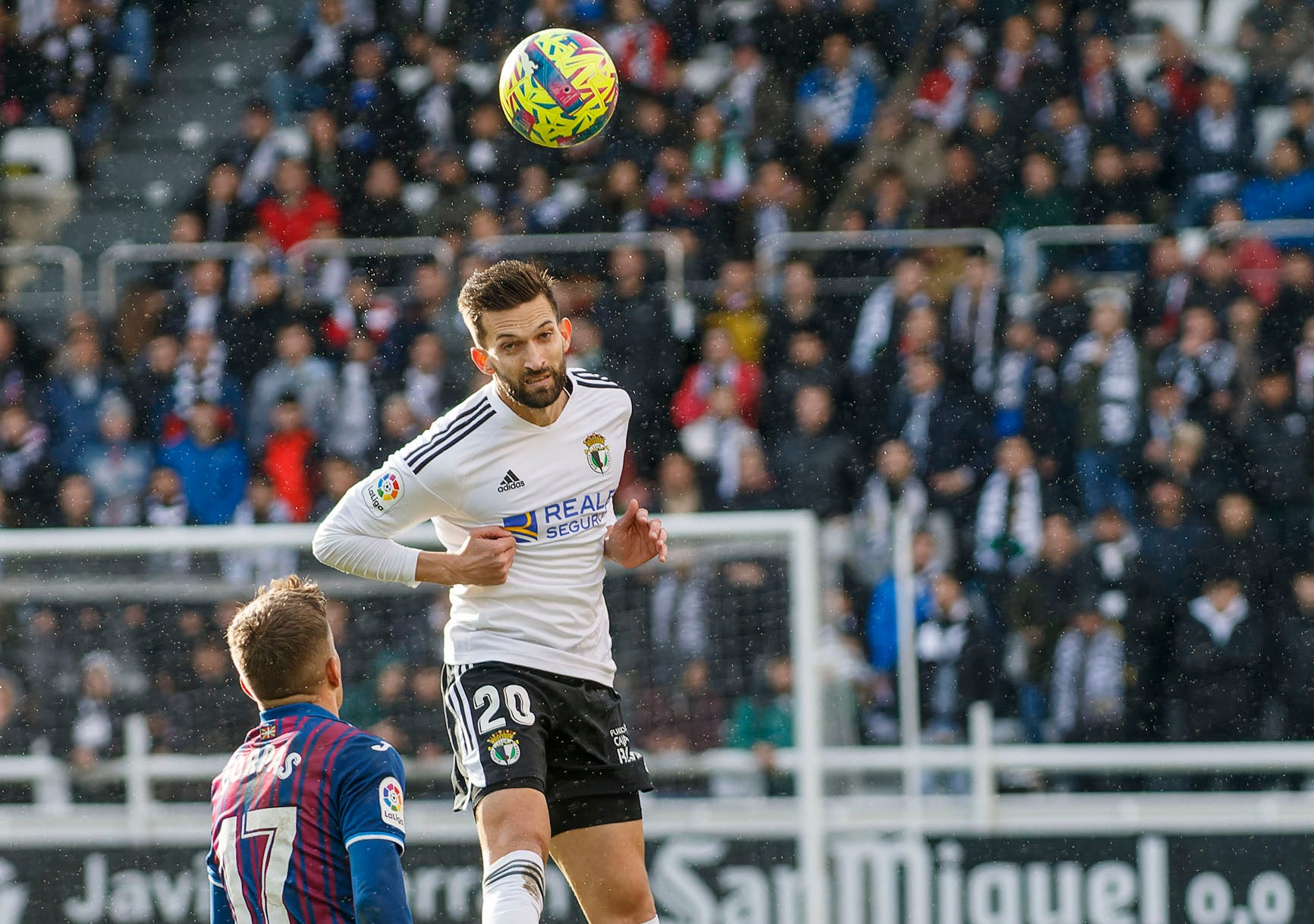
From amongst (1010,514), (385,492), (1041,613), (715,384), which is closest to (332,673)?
(385,492)

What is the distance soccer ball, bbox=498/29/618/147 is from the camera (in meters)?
6.59

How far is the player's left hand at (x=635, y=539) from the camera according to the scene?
531 cm

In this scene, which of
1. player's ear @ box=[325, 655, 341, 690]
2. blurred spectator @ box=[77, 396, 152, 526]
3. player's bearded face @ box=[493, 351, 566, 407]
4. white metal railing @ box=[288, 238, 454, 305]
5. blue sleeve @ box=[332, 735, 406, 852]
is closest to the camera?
blue sleeve @ box=[332, 735, 406, 852]

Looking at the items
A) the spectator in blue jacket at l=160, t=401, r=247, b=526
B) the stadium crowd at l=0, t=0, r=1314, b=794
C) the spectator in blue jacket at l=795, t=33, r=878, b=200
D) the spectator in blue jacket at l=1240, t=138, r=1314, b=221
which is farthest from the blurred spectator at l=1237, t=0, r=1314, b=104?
the spectator in blue jacket at l=160, t=401, r=247, b=526

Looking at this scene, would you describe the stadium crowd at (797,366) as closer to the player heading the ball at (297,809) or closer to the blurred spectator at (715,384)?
the blurred spectator at (715,384)

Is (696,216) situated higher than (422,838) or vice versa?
(696,216)

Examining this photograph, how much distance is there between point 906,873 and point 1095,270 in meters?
5.26

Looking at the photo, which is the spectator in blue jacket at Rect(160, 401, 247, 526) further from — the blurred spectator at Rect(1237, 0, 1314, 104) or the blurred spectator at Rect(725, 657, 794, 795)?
the blurred spectator at Rect(1237, 0, 1314, 104)

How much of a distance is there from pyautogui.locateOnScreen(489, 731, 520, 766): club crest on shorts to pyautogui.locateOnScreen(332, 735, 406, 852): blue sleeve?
3.61 feet

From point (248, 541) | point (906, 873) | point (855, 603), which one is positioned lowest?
point (906, 873)

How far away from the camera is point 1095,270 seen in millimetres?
12695

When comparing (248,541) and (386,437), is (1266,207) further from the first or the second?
(248,541)

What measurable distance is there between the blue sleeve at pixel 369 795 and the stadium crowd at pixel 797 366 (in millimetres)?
4791

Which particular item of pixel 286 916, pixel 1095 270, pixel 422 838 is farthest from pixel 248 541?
pixel 1095 270
